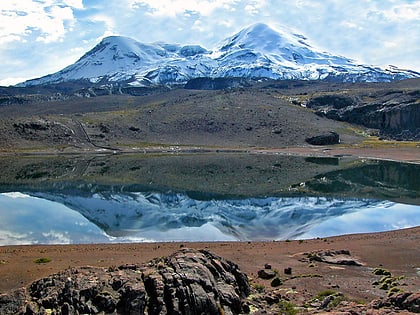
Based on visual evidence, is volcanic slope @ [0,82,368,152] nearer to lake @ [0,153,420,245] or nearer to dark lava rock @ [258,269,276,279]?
lake @ [0,153,420,245]

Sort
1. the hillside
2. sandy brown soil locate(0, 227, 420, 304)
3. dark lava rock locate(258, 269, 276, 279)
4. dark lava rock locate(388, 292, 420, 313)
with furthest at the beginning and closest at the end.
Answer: the hillside, dark lava rock locate(258, 269, 276, 279), sandy brown soil locate(0, 227, 420, 304), dark lava rock locate(388, 292, 420, 313)

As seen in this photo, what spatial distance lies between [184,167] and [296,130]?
217ft

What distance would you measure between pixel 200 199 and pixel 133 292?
4828 cm

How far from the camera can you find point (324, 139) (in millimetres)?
147000

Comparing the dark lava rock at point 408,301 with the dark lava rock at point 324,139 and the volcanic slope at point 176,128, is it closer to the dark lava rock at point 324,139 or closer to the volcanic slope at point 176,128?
the volcanic slope at point 176,128

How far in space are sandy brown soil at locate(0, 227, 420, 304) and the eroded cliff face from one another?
129 meters

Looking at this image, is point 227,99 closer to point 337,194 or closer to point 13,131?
point 13,131

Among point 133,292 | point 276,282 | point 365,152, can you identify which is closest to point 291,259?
point 276,282

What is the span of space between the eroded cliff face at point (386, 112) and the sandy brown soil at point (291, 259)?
129m

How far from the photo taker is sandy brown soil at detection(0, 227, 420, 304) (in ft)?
81.9

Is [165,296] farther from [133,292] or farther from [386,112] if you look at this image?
[386,112]

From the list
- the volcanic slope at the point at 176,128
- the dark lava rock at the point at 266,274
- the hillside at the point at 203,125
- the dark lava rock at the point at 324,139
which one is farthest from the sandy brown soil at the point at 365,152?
the dark lava rock at the point at 266,274

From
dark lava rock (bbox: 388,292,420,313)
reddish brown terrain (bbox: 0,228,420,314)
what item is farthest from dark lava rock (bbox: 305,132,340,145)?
dark lava rock (bbox: 388,292,420,313)

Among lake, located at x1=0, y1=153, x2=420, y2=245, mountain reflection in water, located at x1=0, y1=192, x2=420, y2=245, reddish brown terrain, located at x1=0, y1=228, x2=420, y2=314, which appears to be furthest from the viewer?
lake, located at x1=0, y1=153, x2=420, y2=245
